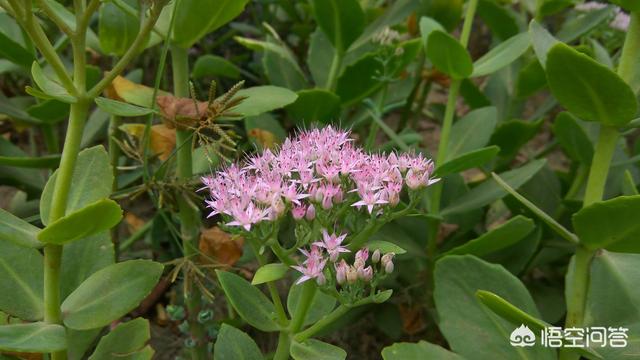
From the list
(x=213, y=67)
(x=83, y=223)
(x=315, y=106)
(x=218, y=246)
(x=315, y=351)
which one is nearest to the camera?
(x=83, y=223)

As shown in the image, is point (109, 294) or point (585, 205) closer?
point (109, 294)

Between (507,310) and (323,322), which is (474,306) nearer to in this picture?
(507,310)

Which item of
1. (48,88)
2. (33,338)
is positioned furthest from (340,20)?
(33,338)

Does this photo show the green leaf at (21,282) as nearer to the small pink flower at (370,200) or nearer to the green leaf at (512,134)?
the small pink flower at (370,200)

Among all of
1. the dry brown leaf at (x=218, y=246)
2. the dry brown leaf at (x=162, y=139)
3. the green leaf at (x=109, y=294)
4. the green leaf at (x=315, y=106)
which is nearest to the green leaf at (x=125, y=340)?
the green leaf at (x=109, y=294)

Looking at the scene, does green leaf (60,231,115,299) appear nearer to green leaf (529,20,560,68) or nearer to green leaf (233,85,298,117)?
green leaf (233,85,298,117)

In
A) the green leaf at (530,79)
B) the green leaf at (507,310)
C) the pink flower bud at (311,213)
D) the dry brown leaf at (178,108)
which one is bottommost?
the green leaf at (507,310)
